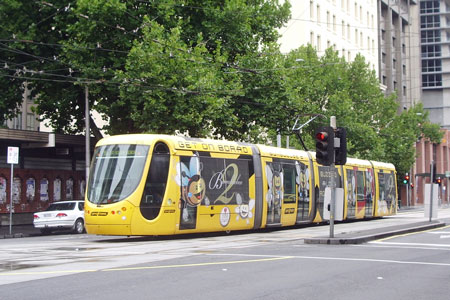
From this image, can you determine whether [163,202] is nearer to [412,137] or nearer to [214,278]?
[214,278]

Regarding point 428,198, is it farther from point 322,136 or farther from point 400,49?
point 400,49

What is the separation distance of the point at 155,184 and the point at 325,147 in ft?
15.9

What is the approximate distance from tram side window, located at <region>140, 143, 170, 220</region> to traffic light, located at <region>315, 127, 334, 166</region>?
441 cm

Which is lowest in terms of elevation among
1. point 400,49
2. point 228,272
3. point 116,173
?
point 228,272

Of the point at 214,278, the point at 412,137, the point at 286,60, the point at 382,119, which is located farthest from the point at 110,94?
the point at 412,137

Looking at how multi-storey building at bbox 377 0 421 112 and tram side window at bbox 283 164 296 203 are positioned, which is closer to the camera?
tram side window at bbox 283 164 296 203

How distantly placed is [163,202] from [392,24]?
8789 centimetres

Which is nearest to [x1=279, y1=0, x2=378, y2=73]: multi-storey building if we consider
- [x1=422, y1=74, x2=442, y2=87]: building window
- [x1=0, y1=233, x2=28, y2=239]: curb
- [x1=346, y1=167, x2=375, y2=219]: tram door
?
[x1=346, y1=167, x2=375, y2=219]: tram door

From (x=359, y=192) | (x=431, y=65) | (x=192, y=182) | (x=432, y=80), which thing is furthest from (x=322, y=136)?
(x=431, y=65)

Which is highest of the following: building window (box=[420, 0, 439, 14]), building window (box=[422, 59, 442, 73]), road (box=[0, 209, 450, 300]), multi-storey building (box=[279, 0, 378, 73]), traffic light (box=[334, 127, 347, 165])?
building window (box=[420, 0, 439, 14])

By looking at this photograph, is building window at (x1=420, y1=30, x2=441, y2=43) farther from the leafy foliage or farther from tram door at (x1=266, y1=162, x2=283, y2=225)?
tram door at (x1=266, y1=162, x2=283, y2=225)

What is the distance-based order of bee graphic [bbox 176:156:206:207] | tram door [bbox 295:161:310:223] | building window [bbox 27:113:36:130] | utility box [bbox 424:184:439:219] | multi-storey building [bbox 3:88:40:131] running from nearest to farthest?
bee graphic [bbox 176:156:206:207] < tram door [bbox 295:161:310:223] < utility box [bbox 424:184:439:219] < multi-storey building [bbox 3:88:40:131] < building window [bbox 27:113:36:130]

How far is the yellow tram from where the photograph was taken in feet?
66.5

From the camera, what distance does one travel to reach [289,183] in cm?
2802
